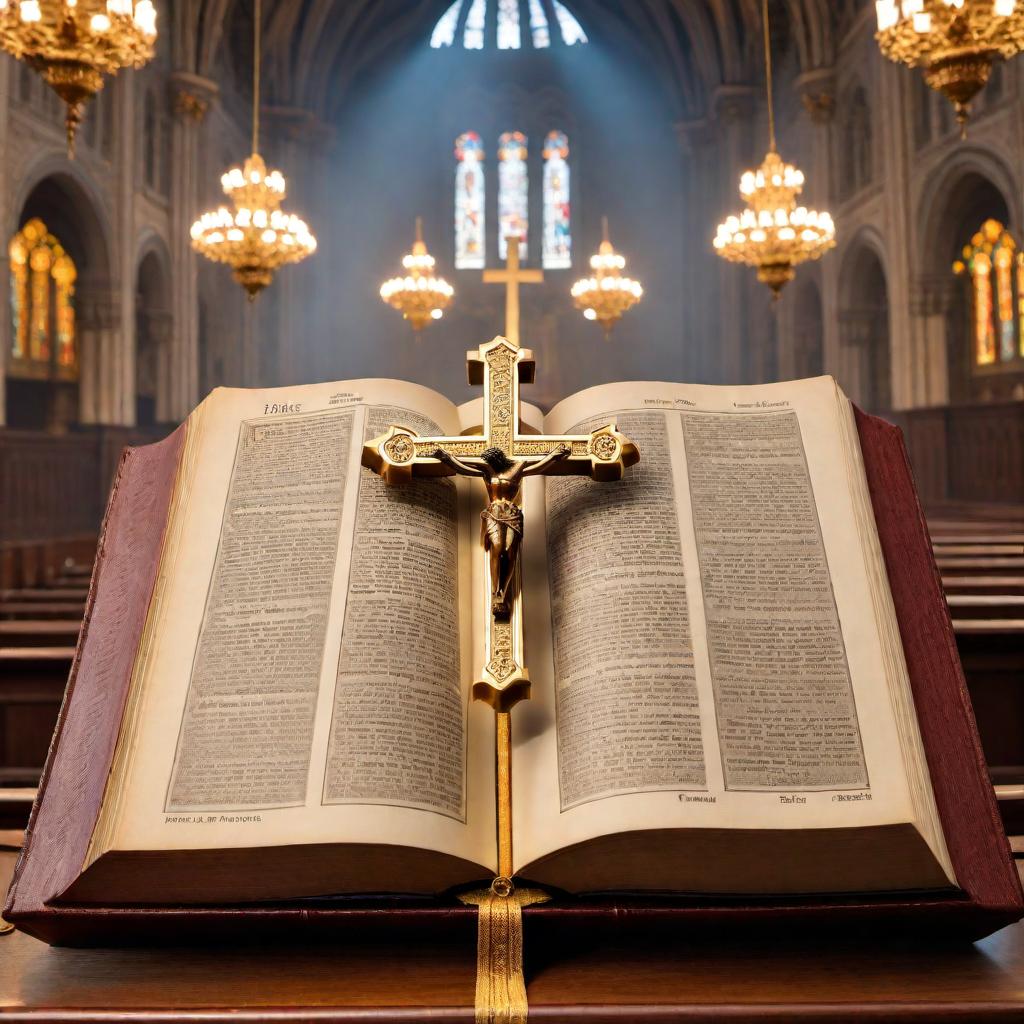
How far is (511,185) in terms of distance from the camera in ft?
68.2

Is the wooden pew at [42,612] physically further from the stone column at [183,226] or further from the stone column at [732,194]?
the stone column at [732,194]

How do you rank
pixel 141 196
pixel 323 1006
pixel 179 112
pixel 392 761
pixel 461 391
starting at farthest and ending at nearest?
pixel 461 391, pixel 179 112, pixel 141 196, pixel 392 761, pixel 323 1006

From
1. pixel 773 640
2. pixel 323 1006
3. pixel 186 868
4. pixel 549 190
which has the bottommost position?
pixel 323 1006

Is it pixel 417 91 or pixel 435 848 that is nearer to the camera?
pixel 435 848

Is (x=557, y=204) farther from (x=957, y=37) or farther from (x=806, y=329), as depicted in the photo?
(x=957, y=37)

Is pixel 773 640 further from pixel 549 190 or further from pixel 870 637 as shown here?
pixel 549 190

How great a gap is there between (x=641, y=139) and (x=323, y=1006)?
71.9 feet

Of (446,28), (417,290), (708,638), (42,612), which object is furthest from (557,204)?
(708,638)

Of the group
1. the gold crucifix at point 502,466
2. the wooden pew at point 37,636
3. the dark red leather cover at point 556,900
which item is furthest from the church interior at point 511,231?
the gold crucifix at point 502,466

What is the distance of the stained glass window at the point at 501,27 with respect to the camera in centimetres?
2152

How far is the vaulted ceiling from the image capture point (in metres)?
13.8

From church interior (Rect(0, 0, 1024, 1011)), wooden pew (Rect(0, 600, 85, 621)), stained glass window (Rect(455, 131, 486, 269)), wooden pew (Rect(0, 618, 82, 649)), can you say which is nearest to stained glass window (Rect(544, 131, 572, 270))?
church interior (Rect(0, 0, 1024, 1011))

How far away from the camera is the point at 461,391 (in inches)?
804

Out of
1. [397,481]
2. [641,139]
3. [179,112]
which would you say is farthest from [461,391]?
[397,481]
